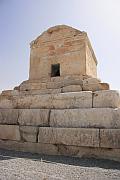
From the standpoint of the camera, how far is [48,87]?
23.5ft

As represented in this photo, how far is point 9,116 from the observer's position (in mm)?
6016

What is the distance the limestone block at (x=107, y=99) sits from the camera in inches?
199

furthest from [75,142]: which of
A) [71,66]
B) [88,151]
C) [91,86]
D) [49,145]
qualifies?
[71,66]

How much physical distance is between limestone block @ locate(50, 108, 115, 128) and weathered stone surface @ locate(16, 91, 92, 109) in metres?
0.28

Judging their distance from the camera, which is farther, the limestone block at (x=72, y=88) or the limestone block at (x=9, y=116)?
the limestone block at (x=72, y=88)

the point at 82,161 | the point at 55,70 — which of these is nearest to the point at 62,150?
the point at 82,161

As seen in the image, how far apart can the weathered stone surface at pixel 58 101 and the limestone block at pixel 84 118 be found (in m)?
0.28

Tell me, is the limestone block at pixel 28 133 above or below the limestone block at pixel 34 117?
below

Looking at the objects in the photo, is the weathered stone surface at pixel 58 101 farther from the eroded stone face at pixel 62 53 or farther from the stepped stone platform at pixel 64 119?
the eroded stone face at pixel 62 53

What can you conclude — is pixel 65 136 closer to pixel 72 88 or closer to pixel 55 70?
pixel 72 88

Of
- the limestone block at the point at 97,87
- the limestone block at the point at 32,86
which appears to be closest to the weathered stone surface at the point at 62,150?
the limestone block at the point at 97,87

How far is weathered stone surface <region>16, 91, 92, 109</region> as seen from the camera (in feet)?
17.7

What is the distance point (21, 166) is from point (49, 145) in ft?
4.50

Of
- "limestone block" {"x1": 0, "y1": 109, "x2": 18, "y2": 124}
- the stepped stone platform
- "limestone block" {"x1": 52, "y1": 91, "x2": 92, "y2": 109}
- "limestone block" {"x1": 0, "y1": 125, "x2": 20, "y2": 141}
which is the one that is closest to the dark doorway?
the stepped stone platform
